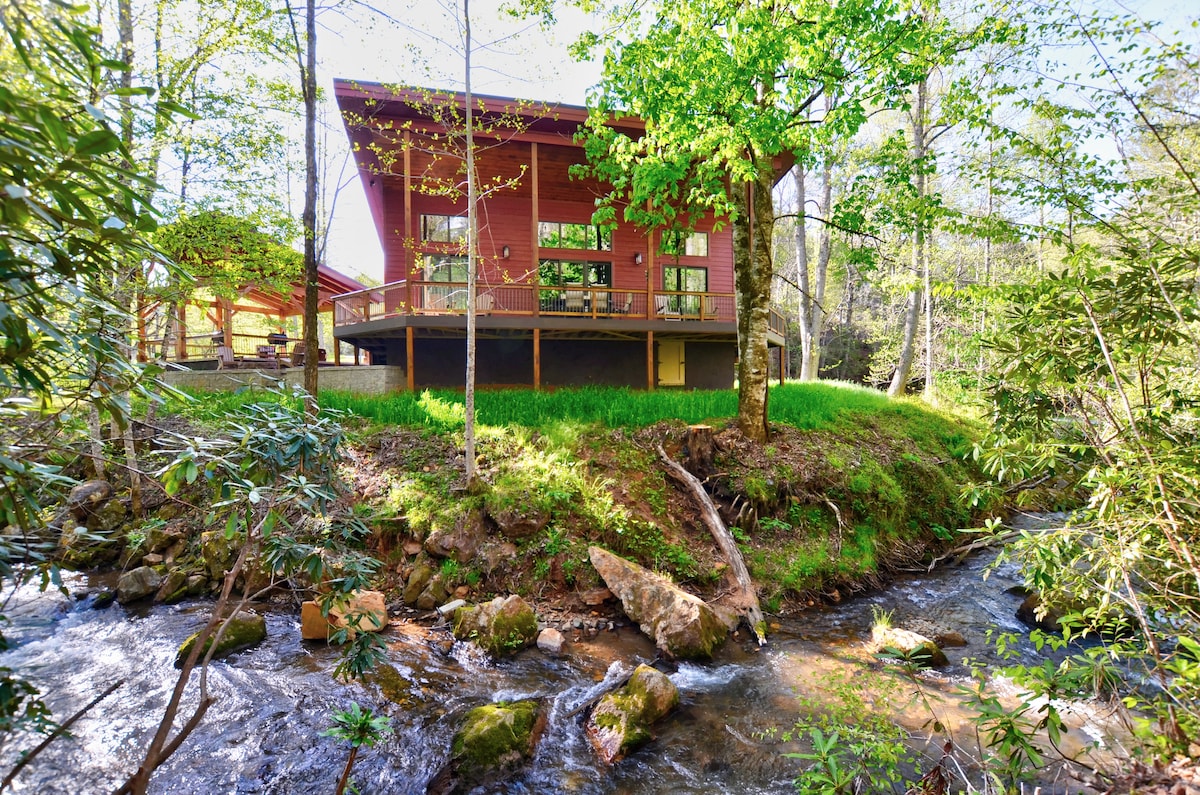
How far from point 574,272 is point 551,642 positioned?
44.2ft

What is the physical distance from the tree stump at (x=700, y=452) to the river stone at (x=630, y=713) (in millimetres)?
4386

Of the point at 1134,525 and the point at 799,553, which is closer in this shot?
the point at 1134,525

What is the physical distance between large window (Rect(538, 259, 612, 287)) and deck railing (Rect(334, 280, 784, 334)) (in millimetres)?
953

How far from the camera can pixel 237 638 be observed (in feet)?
18.8

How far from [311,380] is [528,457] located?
4.60 m

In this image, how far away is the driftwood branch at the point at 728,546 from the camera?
6.50 metres

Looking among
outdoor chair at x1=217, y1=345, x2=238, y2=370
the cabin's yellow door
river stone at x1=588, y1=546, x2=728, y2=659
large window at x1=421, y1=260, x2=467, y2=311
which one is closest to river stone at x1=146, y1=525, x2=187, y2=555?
river stone at x1=588, y1=546, x2=728, y2=659

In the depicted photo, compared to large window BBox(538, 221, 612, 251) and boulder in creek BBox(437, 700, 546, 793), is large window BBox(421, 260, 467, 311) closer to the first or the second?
large window BBox(538, 221, 612, 251)

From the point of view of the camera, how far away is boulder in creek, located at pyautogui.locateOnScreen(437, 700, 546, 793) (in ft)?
13.0

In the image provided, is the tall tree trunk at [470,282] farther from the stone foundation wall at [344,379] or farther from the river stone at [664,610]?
the stone foundation wall at [344,379]

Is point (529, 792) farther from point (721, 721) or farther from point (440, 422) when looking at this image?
point (440, 422)

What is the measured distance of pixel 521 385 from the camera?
15.7 meters

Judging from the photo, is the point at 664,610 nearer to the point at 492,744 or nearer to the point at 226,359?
the point at 492,744

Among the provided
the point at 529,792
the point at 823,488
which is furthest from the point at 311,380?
the point at 823,488
